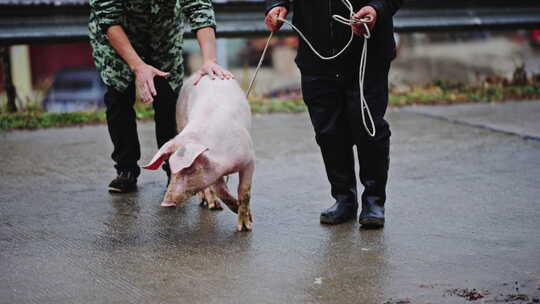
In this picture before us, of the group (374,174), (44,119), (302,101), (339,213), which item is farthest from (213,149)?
(302,101)

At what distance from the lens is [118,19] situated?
5066mm

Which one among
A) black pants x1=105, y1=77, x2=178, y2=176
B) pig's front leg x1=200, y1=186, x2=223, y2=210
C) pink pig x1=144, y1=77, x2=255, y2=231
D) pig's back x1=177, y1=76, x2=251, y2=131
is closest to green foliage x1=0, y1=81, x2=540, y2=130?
black pants x1=105, y1=77, x2=178, y2=176

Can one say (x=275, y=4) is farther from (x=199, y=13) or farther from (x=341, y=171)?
(x=341, y=171)

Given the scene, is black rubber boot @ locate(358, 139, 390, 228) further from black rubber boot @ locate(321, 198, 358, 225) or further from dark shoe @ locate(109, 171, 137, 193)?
dark shoe @ locate(109, 171, 137, 193)

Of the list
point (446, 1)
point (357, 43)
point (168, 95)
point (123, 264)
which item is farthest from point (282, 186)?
point (446, 1)

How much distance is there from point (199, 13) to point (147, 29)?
388 millimetres

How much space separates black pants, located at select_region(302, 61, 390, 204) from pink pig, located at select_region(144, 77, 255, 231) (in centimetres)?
41

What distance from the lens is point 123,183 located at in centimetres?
546

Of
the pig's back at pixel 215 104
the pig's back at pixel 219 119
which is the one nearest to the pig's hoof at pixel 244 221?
the pig's back at pixel 219 119

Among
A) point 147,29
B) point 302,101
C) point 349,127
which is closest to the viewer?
point 349,127

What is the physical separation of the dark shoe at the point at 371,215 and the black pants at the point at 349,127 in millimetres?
55

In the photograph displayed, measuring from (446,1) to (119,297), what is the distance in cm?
634

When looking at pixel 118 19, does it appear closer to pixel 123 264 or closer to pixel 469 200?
pixel 123 264

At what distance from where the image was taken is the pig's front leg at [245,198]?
14.6ft
